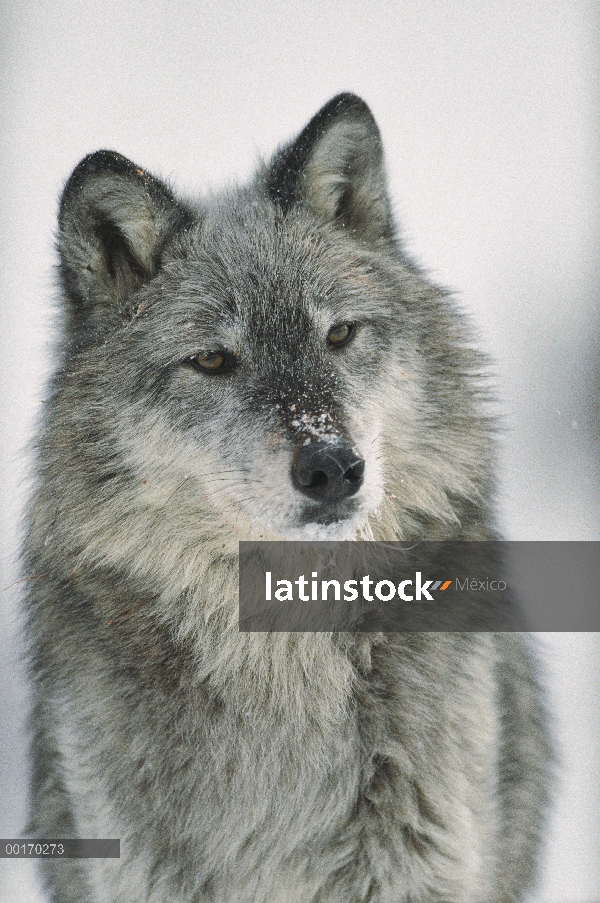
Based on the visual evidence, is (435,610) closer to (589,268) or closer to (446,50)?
(589,268)

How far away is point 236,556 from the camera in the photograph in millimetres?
2078

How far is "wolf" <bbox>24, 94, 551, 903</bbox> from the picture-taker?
1916 millimetres

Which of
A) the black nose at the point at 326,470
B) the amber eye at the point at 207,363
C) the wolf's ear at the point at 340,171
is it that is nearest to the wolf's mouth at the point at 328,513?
the black nose at the point at 326,470

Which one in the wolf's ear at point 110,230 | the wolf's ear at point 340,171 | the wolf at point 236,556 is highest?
the wolf's ear at point 340,171

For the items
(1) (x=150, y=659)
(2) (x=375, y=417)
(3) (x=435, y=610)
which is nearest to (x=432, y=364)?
(2) (x=375, y=417)

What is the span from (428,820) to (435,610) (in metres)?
0.55

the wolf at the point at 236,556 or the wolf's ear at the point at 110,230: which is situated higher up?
the wolf's ear at the point at 110,230

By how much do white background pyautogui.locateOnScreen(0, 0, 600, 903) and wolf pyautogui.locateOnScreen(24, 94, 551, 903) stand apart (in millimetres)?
452

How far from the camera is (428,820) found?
75.4 inches

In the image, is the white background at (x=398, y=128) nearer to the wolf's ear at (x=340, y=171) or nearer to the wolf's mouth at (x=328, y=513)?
the wolf's ear at (x=340, y=171)

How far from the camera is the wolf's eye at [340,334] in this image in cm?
198

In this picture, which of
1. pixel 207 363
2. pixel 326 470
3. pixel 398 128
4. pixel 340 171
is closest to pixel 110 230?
pixel 207 363

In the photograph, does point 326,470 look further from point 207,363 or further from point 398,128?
point 398,128

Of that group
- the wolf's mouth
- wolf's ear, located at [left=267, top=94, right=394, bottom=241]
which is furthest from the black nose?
wolf's ear, located at [left=267, top=94, right=394, bottom=241]
